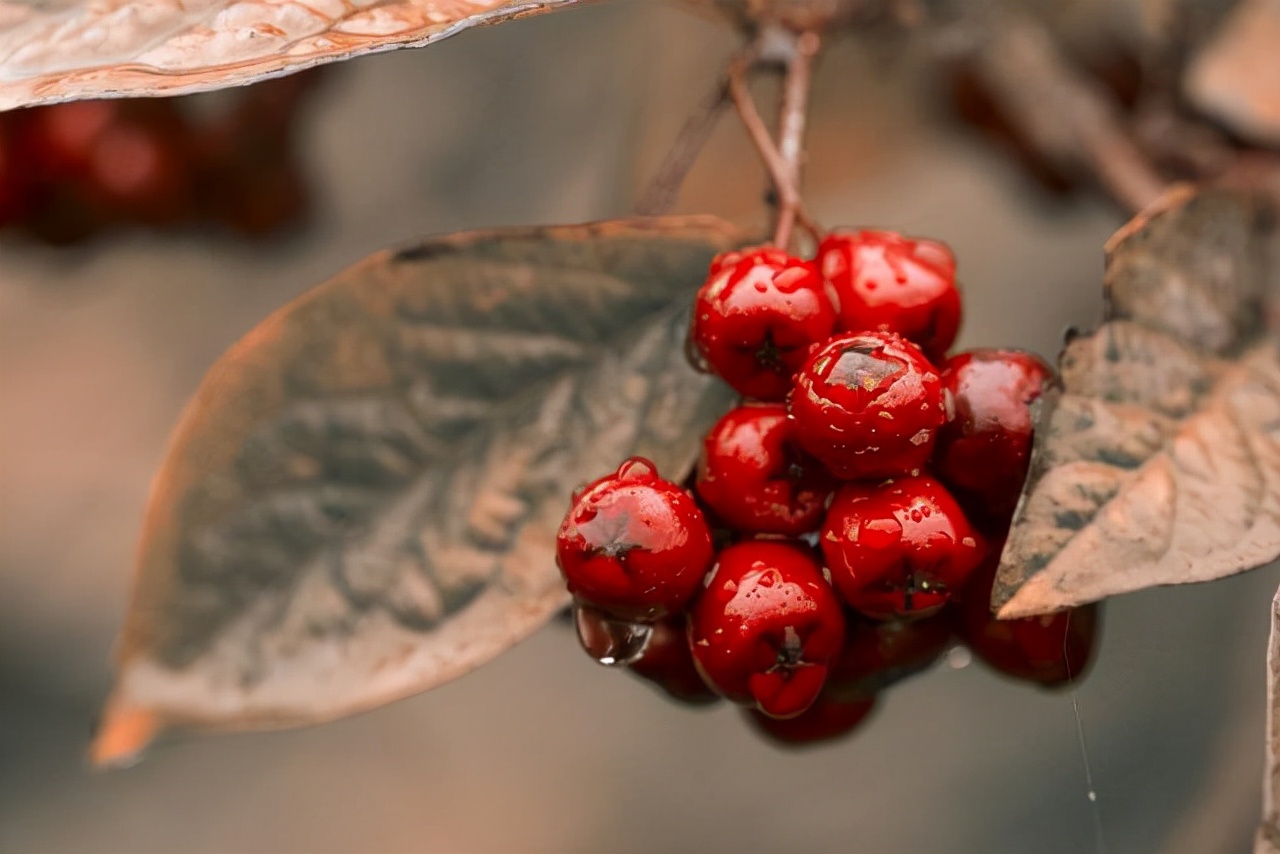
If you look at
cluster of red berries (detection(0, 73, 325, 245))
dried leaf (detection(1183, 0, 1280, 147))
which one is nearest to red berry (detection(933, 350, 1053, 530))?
dried leaf (detection(1183, 0, 1280, 147))

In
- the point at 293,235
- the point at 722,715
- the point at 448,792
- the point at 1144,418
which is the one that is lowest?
the point at 448,792

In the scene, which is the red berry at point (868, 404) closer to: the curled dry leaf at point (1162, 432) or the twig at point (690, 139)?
the curled dry leaf at point (1162, 432)

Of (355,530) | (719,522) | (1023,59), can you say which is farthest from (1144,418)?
(1023,59)

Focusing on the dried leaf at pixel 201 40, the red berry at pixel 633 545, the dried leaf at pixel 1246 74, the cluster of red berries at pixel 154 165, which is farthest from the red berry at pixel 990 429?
the cluster of red berries at pixel 154 165

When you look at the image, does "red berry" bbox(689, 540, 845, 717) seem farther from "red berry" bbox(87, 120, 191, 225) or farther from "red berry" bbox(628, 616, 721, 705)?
"red berry" bbox(87, 120, 191, 225)

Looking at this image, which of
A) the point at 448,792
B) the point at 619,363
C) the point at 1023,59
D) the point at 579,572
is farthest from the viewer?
the point at 1023,59

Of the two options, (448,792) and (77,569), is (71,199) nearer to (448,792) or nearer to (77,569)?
(77,569)
